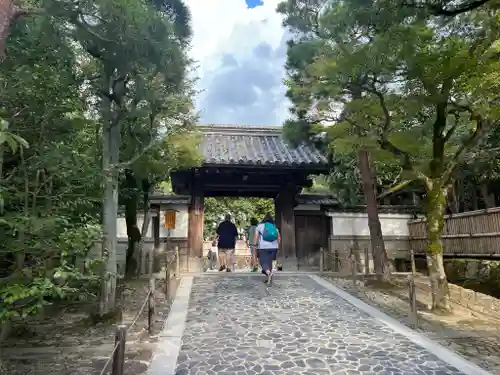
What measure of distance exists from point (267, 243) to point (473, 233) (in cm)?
782

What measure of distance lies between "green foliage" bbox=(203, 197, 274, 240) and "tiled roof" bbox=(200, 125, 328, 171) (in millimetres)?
14999

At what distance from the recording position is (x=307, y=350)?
21.0 feet

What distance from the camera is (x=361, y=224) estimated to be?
18688 millimetres

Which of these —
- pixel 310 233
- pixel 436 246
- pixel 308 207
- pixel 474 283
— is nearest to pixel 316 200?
pixel 308 207

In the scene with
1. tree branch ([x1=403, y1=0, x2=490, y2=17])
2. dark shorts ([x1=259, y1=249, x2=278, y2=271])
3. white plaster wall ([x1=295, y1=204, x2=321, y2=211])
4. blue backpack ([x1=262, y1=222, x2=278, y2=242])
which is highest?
tree branch ([x1=403, y1=0, x2=490, y2=17])

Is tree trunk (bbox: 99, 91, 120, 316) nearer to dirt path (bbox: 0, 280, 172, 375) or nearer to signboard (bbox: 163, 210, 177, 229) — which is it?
dirt path (bbox: 0, 280, 172, 375)

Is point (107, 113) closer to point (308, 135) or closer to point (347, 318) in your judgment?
point (347, 318)

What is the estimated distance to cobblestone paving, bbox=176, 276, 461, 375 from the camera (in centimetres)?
573

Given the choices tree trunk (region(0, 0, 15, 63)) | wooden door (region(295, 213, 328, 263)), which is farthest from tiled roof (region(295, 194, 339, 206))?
tree trunk (region(0, 0, 15, 63))

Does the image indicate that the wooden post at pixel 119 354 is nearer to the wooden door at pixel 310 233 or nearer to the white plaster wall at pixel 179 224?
the white plaster wall at pixel 179 224

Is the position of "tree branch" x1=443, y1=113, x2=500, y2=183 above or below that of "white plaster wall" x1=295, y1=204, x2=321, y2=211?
above

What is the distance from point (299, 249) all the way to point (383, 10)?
42.3 feet

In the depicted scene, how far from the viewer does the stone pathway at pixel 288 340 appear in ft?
18.8

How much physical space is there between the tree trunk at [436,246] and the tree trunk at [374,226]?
3.32 metres
